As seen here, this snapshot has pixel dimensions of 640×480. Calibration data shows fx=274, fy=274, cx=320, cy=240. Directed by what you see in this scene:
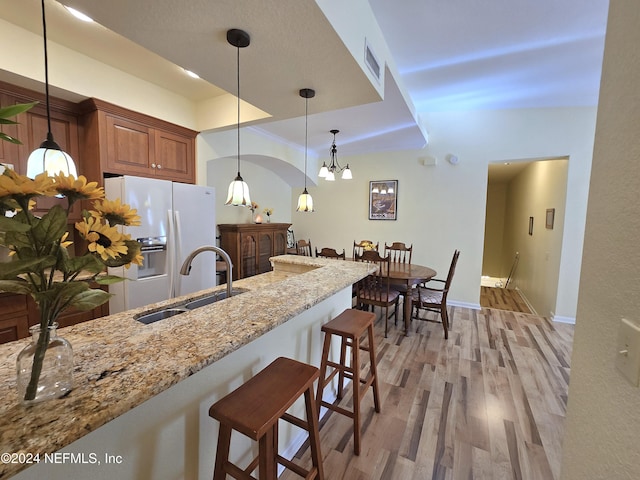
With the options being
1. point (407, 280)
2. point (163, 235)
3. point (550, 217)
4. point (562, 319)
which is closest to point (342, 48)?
point (163, 235)

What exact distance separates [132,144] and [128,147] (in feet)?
0.17

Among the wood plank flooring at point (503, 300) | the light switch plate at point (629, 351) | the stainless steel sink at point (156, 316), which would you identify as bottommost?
the wood plank flooring at point (503, 300)

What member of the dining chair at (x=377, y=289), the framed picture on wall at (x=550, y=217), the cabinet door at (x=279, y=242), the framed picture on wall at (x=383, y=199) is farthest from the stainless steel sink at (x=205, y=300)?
the framed picture on wall at (x=550, y=217)

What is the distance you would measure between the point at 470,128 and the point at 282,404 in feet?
15.0

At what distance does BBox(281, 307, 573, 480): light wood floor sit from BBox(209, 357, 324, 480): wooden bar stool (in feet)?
2.10

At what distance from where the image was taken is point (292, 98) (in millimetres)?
2238

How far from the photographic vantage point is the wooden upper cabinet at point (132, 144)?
2.42 m

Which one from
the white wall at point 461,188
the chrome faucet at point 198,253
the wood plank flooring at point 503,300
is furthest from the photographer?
the wood plank flooring at point 503,300

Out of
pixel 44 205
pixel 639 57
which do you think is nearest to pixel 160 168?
pixel 44 205

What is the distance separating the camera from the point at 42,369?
0.63 m

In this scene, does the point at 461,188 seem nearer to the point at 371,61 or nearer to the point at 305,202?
the point at 305,202

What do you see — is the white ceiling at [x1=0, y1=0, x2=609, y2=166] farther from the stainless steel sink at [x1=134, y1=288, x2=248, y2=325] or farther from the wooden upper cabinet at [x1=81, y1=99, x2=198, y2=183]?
the stainless steel sink at [x1=134, y1=288, x2=248, y2=325]

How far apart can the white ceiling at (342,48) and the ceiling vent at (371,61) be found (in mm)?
114

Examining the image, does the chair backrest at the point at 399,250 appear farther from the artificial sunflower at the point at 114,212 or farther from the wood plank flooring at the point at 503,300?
the artificial sunflower at the point at 114,212
